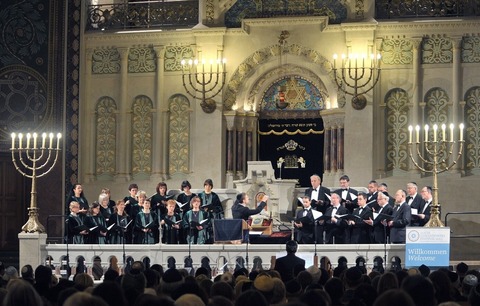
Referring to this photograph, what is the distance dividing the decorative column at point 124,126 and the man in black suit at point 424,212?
8220mm

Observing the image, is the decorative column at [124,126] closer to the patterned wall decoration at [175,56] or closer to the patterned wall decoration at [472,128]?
the patterned wall decoration at [175,56]

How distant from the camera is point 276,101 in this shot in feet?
86.5

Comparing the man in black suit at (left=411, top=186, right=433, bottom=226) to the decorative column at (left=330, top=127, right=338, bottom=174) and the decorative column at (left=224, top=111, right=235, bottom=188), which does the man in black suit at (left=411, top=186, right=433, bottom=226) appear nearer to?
the decorative column at (left=330, top=127, right=338, bottom=174)

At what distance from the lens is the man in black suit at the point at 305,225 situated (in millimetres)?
20906

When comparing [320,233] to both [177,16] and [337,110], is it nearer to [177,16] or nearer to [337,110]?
[337,110]

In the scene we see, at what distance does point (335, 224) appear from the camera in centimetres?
2097

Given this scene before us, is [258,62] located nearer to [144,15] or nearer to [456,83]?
[144,15]

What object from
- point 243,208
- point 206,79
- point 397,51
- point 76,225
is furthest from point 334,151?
point 76,225

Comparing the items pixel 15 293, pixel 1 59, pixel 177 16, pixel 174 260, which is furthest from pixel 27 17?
pixel 15 293

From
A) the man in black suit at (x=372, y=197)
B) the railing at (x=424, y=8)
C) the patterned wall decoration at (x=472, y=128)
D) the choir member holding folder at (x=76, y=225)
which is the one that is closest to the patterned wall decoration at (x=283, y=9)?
the railing at (x=424, y=8)

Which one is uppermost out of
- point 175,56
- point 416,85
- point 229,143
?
point 175,56

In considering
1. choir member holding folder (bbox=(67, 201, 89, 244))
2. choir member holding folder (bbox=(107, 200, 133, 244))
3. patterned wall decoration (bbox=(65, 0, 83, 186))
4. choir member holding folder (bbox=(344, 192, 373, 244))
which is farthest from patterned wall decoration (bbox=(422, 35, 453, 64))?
choir member holding folder (bbox=(67, 201, 89, 244))

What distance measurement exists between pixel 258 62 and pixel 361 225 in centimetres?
660

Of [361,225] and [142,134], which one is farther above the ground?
[142,134]
